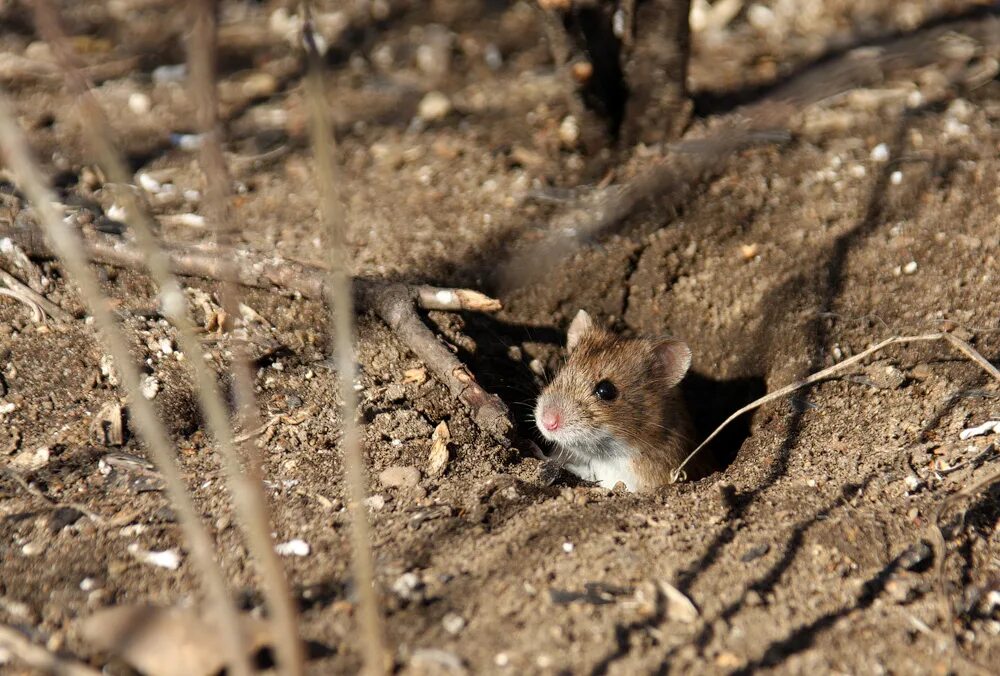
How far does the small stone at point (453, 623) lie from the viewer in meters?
2.88

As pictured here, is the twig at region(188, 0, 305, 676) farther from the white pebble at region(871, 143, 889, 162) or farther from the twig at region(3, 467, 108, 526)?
the white pebble at region(871, 143, 889, 162)

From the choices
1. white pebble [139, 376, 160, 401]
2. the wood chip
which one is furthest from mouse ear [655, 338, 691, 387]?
the wood chip

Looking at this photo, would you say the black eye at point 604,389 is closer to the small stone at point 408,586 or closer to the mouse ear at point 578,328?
the mouse ear at point 578,328

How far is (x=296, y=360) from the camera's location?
14.1 ft

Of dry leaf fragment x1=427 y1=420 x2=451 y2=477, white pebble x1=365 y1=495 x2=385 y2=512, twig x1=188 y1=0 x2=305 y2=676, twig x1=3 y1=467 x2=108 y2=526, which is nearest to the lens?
twig x1=188 y1=0 x2=305 y2=676

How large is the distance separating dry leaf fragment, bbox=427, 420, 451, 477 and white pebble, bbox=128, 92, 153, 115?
12.0ft

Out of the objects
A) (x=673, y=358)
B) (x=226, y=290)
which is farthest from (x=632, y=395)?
(x=226, y=290)

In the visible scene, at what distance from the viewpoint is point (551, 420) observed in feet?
16.1

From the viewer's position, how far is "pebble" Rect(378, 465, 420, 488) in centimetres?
375

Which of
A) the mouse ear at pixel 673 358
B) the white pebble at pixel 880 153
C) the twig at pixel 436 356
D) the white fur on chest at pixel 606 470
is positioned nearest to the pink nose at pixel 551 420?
the white fur on chest at pixel 606 470

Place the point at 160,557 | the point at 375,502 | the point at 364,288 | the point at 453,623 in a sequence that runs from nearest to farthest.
Answer: the point at 453,623, the point at 160,557, the point at 375,502, the point at 364,288

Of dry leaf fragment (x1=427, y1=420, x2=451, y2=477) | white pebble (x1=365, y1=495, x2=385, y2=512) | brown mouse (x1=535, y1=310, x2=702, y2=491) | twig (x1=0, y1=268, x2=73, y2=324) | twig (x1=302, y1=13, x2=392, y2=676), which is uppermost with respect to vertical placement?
twig (x1=302, y1=13, x2=392, y2=676)

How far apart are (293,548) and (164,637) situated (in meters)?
0.61

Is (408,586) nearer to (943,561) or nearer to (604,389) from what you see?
(943,561)
